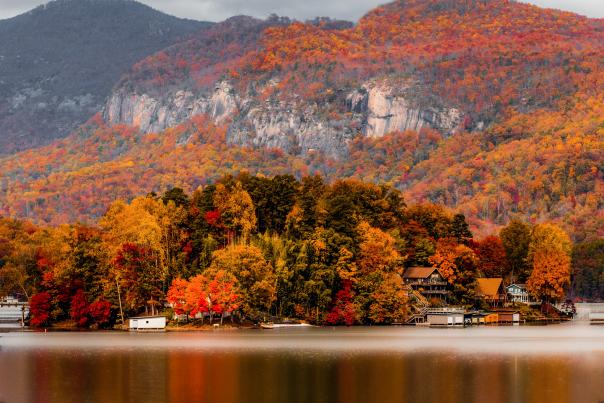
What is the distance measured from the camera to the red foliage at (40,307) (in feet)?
434

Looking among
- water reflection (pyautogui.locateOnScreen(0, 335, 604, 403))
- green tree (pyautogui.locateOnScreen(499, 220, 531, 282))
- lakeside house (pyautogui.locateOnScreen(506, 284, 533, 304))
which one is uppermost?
green tree (pyautogui.locateOnScreen(499, 220, 531, 282))

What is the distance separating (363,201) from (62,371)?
262 feet

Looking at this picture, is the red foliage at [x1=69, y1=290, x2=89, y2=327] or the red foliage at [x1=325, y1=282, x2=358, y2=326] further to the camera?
the red foliage at [x1=325, y1=282, x2=358, y2=326]

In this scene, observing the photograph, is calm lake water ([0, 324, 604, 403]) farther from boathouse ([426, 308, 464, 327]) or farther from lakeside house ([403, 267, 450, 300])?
lakeside house ([403, 267, 450, 300])

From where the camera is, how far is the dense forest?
413 ft

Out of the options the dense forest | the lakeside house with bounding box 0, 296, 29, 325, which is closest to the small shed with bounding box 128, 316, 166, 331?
the dense forest

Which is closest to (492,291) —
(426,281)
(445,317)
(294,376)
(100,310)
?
(426,281)

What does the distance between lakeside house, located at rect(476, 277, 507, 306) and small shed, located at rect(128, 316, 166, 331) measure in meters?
52.6

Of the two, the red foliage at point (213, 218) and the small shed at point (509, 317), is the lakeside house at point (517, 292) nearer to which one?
the small shed at point (509, 317)

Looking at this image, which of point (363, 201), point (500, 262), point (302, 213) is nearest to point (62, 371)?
point (302, 213)

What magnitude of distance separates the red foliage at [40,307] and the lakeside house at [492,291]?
6266 centimetres

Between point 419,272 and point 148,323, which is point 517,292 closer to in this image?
point 419,272

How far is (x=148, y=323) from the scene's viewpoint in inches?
4956

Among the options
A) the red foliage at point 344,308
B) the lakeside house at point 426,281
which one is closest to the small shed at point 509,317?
the lakeside house at point 426,281
